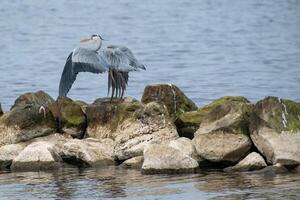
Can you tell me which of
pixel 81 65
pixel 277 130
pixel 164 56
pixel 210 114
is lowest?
pixel 164 56

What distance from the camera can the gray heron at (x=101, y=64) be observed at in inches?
677

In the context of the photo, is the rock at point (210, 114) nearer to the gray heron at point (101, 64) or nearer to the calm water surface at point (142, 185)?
the calm water surface at point (142, 185)

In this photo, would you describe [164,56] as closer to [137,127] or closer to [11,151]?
[137,127]

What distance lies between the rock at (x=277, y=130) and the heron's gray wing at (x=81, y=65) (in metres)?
3.01

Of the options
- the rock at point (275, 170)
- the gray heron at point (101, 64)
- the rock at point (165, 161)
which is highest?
the gray heron at point (101, 64)

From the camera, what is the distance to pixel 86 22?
5047 centimetres

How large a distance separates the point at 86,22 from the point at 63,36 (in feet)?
22.2

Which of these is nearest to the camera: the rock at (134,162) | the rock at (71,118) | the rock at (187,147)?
the rock at (187,147)

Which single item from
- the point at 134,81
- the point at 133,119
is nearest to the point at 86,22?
the point at 134,81

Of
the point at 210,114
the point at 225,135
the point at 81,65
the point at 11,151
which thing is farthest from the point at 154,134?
the point at 11,151

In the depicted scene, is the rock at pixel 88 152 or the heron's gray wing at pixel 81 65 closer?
the rock at pixel 88 152

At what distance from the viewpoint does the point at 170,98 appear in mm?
16953

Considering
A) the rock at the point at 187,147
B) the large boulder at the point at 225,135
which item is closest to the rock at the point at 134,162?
the rock at the point at 187,147

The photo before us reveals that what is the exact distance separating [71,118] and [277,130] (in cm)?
332
